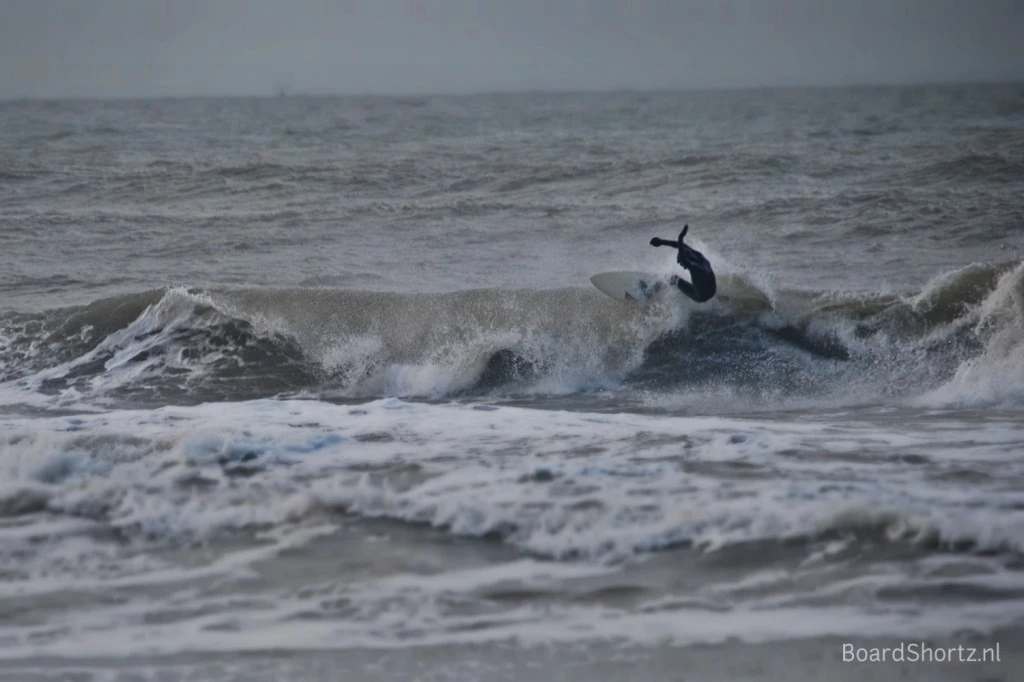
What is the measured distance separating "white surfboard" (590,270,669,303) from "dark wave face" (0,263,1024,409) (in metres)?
0.12

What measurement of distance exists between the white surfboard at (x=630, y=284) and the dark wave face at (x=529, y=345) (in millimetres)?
118

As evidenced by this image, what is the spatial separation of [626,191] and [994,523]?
13199mm

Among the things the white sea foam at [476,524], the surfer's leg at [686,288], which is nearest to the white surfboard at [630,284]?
the surfer's leg at [686,288]

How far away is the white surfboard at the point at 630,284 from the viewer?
32.9ft

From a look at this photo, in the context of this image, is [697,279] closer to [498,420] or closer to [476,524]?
[498,420]

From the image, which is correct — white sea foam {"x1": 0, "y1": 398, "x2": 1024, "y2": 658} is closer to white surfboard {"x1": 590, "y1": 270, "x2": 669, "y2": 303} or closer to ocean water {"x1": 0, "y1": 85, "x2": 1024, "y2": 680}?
ocean water {"x1": 0, "y1": 85, "x2": 1024, "y2": 680}

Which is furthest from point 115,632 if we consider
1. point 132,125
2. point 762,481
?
point 132,125

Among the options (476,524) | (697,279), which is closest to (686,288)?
(697,279)

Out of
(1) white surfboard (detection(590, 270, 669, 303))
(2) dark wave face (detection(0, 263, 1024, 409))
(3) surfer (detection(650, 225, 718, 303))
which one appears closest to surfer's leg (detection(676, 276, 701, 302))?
(3) surfer (detection(650, 225, 718, 303))

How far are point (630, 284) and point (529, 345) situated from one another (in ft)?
4.63

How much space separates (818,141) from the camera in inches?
953

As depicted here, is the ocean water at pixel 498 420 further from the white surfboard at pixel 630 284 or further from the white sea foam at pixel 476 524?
the white surfboard at pixel 630 284

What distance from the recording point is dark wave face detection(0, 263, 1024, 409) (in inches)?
335

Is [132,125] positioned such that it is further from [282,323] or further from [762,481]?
[762,481]
